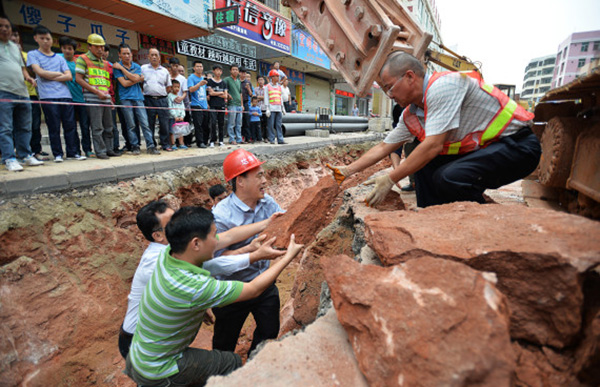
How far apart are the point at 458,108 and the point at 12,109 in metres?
5.10

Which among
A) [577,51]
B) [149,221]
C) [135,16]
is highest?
[577,51]

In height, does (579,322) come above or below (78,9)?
below

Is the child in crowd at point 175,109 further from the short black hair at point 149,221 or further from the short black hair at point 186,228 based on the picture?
the short black hair at point 186,228

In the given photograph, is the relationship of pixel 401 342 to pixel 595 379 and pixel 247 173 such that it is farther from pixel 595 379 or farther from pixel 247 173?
pixel 247 173

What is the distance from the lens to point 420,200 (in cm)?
270

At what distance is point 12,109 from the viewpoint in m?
3.77

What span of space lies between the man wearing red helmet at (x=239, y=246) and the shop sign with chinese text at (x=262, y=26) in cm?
1012

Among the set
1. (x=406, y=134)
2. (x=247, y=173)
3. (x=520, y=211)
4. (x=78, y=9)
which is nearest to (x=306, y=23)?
(x=406, y=134)

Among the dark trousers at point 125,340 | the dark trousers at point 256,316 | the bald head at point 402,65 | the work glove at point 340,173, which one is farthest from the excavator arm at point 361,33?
the dark trousers at point 125,340

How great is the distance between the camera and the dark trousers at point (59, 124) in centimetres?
430

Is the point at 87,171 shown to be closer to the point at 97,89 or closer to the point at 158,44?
Answer: the point at 97,89

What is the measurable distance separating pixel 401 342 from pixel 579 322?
63 centimetres

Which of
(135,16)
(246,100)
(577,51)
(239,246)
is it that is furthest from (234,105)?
(577,51)

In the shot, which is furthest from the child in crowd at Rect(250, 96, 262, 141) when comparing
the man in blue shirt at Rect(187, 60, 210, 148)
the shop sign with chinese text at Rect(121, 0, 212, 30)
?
the shop sign with chinese text at Rect(121, 0, 212, 30)
